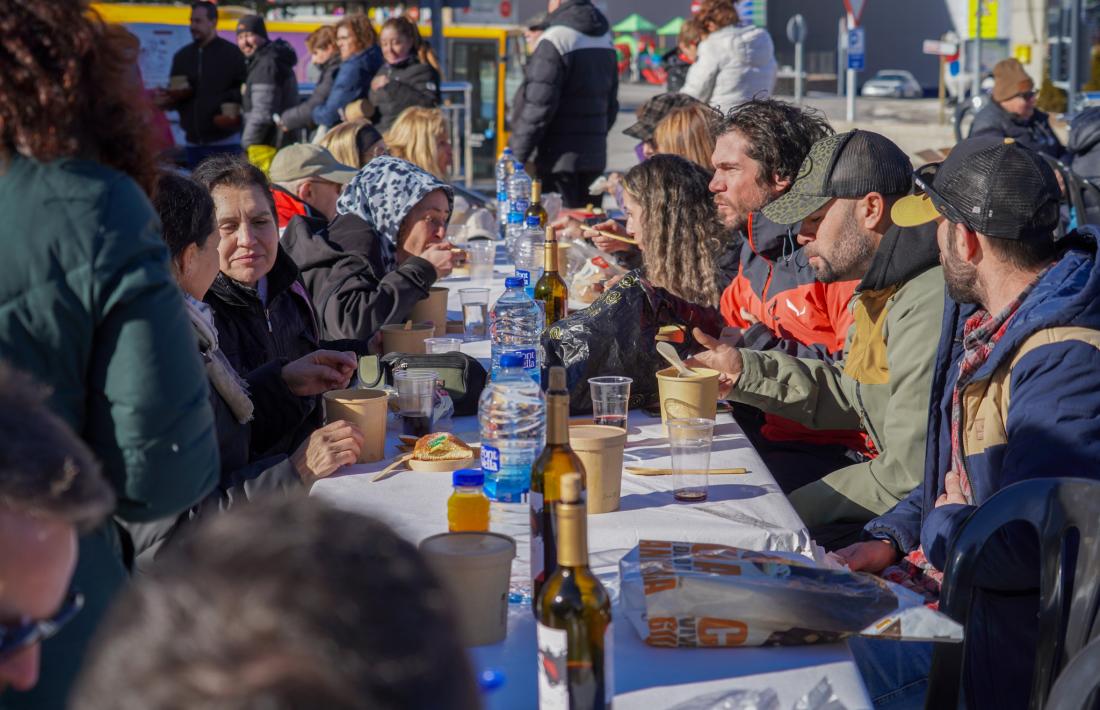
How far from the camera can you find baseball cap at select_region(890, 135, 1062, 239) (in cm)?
256

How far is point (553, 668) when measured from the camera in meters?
1.43

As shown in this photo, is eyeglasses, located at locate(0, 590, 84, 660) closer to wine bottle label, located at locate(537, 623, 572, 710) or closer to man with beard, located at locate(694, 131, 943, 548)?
wine bottle label, located at locate(537, 623, 572, 710)

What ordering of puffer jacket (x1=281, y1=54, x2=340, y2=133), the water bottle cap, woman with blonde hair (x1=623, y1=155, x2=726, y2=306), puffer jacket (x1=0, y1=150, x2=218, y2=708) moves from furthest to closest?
puffer jacket (x1=281, y1=54, x2=340, y2=133) < woman with blonde hair (x1=623, y1=155, x2=726, y2=306) < the water bottle cap < puffer jacket (x1=0, y1=150, x2=218, y2=708)

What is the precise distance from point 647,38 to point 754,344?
47.8m

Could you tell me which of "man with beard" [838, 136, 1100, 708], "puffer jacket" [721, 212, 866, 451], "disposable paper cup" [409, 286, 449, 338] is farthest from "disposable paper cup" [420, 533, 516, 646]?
"disposable paper cup" [409, 286, 449, 338]

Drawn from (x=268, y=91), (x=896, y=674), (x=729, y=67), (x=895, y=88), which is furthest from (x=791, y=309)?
(x=895, y=88)

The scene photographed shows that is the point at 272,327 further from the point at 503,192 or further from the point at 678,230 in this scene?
the point at 503,192

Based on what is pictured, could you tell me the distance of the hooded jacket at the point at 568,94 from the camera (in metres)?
8.07

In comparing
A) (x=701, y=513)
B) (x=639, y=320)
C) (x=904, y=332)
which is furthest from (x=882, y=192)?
(x=701, y=513)

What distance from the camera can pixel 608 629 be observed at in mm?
1430

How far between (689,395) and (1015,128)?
22.1ft

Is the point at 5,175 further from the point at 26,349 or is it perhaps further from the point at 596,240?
the point at 596,240

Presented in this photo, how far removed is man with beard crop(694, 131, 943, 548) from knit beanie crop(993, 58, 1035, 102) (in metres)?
5.41

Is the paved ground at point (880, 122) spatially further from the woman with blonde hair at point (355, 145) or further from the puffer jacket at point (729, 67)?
the woman with blonde hair at point (355, 145)
